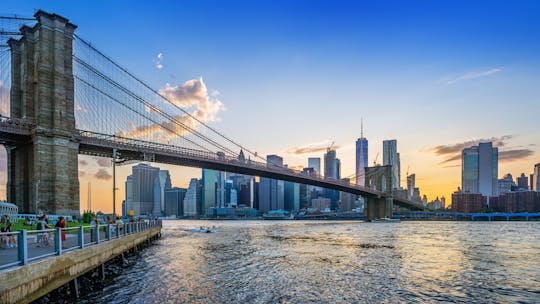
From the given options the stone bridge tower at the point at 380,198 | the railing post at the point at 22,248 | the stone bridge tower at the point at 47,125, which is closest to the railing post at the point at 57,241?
the railing post at the point at 22,248

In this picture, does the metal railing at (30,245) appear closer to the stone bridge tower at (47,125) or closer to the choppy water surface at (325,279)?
the choppy water surface at (325,279)

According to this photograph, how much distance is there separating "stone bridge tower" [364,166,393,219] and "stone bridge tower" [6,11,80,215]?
95443mm

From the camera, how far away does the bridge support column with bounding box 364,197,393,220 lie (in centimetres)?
12000

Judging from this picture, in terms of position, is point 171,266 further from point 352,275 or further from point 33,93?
point 33,93

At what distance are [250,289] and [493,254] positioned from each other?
23.4 metres

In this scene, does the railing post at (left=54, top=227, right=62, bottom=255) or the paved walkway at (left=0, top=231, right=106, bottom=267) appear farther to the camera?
the railing post at (left=54, top=227, right=62, bottom=255)

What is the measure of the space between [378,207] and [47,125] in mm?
101119

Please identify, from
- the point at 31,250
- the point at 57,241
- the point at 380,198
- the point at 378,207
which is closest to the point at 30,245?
the point at 31,250

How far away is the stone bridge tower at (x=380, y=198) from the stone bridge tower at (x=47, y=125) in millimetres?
95443

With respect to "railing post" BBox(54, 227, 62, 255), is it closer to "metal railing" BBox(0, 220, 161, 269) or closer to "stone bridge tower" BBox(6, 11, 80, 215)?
"metal railing" BBox(0, 220, 161, 269)

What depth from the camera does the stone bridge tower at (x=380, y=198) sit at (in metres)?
120

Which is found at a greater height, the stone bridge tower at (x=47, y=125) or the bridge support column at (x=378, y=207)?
the stone bridge tower at (x=47, y=125)

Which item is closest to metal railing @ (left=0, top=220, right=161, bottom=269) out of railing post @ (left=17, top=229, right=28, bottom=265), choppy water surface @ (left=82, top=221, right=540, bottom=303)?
railing post @ (left=17, top=229, right=28, bottom=265)

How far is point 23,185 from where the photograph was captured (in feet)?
146
